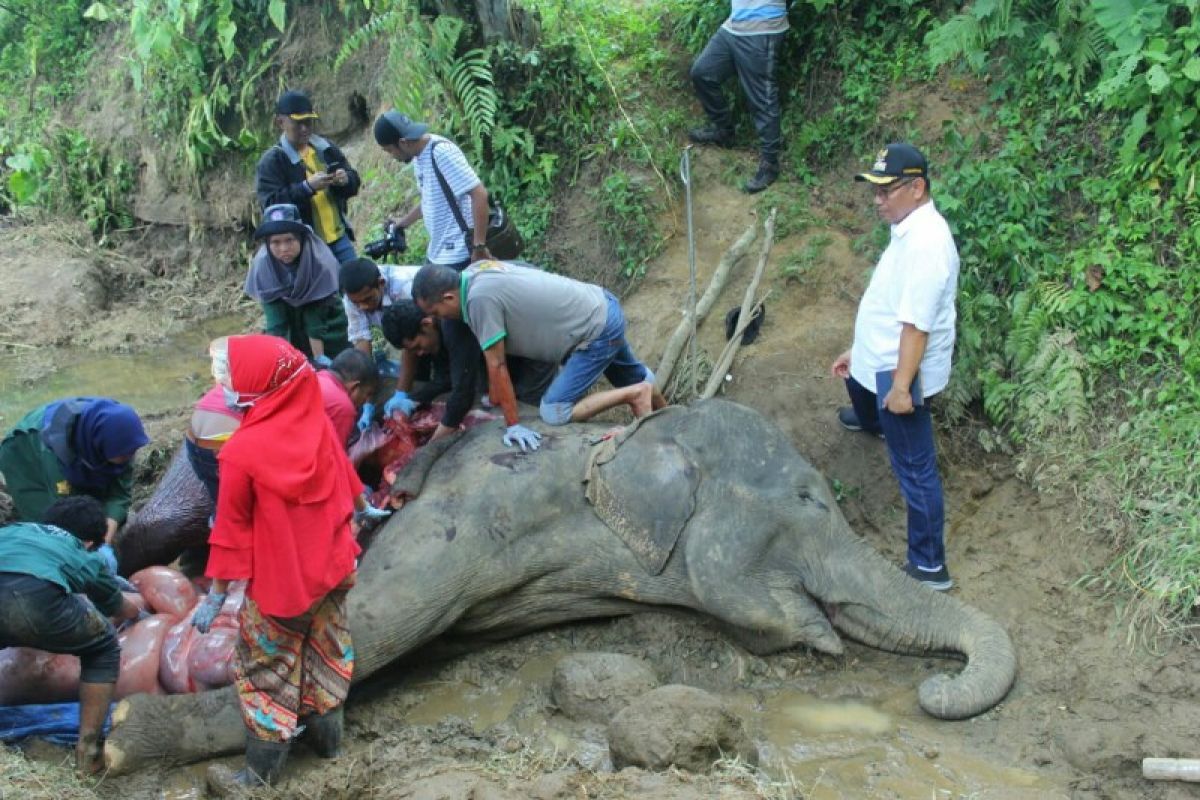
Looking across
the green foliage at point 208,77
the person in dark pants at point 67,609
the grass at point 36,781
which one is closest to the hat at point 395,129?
the person in dark pants at point 67,609

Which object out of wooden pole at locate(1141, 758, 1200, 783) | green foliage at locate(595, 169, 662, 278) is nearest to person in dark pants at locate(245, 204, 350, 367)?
green foliage at locate(595, 169, 662, 278)

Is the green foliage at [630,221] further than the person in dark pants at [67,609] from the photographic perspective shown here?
Yes

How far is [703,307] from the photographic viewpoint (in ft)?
22.5

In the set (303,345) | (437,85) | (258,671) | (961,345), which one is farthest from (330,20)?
(258,671)

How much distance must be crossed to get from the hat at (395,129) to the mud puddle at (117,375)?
127 inches

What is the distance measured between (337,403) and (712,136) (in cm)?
396

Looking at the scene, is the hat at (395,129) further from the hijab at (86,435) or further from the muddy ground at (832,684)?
the hijab at (86,435)

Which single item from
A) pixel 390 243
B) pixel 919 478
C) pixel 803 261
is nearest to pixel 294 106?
pixel 390 243

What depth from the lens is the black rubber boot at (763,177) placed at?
7.71 meters

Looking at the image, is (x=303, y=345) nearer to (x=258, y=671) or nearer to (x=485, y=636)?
(x=485, y=636)

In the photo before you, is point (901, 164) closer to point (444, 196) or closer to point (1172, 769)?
point (1172, 769)

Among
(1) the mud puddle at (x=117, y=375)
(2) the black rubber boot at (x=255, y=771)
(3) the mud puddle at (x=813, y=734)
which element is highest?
(2) the black rubber boot at (x=255, y=771)

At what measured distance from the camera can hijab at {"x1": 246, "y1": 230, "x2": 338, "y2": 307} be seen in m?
6.60

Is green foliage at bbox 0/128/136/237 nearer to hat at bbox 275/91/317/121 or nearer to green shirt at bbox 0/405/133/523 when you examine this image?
hat at bbox 275/91/317/121
